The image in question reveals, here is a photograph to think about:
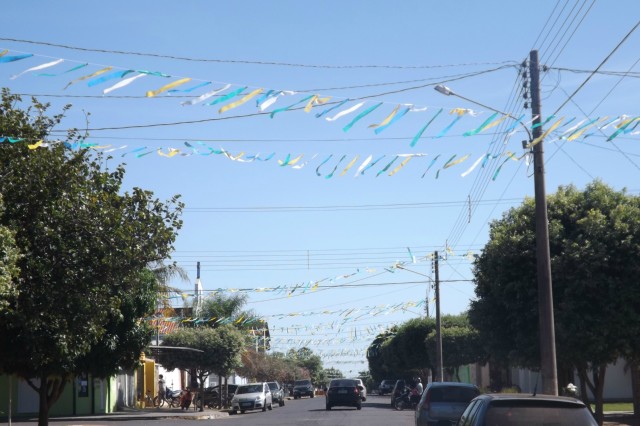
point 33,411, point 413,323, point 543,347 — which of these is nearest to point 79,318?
point 543,347

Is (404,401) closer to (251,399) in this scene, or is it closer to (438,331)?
(438,331)

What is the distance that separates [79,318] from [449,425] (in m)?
7.82

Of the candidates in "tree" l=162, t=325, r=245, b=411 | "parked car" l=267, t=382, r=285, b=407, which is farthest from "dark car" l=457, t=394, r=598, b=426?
"parked car" l=267, t=382, r=285, b=407

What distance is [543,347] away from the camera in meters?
17.2

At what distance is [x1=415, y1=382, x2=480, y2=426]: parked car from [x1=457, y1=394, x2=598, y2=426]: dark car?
9215 millimetres

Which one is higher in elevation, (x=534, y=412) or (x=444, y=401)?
(x=534, y=412)

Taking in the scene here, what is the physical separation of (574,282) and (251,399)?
96.3 feet

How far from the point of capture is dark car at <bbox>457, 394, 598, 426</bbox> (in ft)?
31.4

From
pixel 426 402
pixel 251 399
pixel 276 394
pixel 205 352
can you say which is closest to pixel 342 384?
pixel 251 399

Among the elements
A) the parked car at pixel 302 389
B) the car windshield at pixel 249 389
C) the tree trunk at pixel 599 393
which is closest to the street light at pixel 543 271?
the tree trunk at pixel 599 393

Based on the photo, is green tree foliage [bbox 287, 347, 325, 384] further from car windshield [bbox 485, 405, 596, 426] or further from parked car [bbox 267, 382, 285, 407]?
car windshield [bbox 485, 405, 596, 426]

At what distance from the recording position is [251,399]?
150 ft

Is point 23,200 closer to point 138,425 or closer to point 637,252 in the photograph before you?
point 637,252

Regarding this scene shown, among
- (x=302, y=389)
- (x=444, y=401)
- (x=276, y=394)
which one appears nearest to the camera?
(x=444, y=401)
